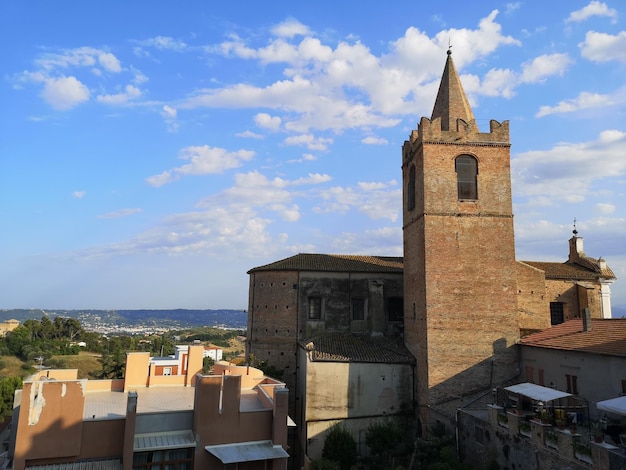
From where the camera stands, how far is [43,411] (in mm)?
14492

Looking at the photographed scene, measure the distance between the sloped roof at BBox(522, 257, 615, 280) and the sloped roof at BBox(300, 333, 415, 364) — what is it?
→ 36.1 feet

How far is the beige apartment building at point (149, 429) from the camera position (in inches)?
568

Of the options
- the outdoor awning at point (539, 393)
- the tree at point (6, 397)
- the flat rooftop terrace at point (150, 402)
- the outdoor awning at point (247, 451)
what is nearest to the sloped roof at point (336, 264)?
the flat rooftop terrace at point (150, 402)

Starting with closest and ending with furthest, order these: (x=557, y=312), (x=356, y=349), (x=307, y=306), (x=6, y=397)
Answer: (x=356, y=349) → (x=557, y=312) → (x=307, y=306) → (x=6, y=397)

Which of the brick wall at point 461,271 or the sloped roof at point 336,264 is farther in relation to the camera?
the sloped roof at point 336,264

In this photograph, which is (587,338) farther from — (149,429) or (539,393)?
(149,429)

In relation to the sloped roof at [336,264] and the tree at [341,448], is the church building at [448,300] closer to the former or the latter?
the tree at [341,448]

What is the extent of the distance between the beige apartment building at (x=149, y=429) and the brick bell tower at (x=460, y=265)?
10.9 m

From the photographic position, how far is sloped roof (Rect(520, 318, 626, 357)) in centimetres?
1916

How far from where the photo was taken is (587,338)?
2114 cm

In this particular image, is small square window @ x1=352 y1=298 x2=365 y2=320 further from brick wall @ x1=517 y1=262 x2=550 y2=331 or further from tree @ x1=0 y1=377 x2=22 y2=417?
tree @ x1=0 y1=377 x2=22 y2=417

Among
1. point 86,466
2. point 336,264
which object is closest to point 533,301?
point 336,264

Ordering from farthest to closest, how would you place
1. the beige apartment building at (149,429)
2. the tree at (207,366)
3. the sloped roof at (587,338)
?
the tree at (207,366) < the sloped roof at (587,338) < the beige apartment building at (149,429)

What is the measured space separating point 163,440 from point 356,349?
14326mm
